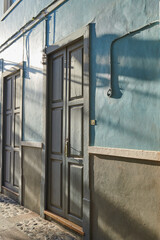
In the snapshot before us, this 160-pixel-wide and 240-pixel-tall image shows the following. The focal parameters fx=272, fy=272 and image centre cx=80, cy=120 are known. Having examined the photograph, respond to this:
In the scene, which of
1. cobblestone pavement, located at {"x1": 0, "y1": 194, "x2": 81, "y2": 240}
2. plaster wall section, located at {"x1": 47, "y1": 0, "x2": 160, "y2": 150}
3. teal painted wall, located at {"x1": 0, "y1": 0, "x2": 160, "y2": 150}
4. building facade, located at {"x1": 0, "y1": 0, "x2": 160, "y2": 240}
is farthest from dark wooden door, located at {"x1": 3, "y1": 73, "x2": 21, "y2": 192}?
plaster wall section, located at {"x1": 47, "y1": 0, "x2": 160, "y2": 150}

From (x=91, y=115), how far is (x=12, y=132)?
3424 mm

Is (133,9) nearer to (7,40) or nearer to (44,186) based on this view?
(44,186)

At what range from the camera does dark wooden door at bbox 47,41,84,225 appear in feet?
14.2

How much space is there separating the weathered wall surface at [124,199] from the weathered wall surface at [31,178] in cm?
177

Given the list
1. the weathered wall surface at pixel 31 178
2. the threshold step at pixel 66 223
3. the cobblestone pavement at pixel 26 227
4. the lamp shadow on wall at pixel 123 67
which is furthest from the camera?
the weathered wall surface at pixel 31 178

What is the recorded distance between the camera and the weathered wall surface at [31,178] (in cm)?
535

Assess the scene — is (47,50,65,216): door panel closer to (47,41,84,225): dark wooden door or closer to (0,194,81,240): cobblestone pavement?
(47,41,84,225): dark wooden door

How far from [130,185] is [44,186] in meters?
2.22

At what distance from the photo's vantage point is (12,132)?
22.5ft

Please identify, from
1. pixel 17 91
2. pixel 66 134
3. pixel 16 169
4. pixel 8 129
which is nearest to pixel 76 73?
pixel 66 134

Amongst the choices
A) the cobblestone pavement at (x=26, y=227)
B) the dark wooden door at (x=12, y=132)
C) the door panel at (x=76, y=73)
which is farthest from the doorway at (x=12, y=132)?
the door panel at (x=76, y=73)

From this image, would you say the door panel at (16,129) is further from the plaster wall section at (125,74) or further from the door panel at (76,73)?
the plaster wall section at (125,74)

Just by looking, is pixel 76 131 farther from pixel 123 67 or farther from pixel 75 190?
pixel 123 67

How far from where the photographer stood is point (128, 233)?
3.28 m
